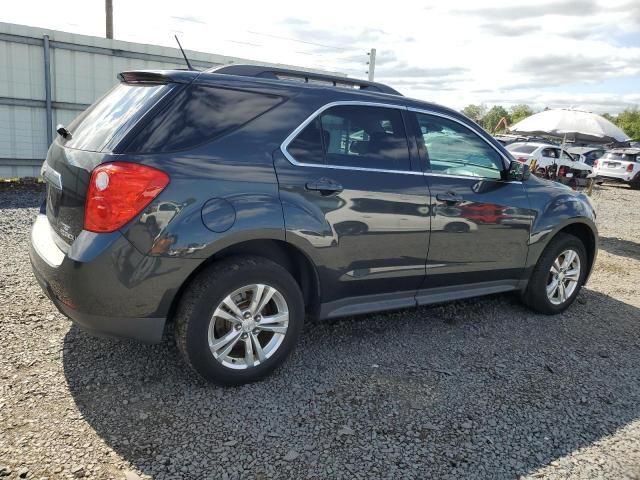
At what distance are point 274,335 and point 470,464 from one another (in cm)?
128

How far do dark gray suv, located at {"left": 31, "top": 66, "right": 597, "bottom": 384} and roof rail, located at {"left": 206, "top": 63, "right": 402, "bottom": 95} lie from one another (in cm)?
2

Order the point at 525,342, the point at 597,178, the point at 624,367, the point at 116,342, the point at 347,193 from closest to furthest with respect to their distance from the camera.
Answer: the point at 347,193, the point at 116,342, the point at 624,367, the point at 525,342, the point at 597,178

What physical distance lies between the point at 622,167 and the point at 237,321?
21898mm

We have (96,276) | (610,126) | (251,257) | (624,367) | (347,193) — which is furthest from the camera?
(610,126)

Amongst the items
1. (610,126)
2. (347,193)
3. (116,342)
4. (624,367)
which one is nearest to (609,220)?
(610,126)

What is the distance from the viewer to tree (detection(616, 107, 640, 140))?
2704 inches

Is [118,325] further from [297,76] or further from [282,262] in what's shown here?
[297,76]

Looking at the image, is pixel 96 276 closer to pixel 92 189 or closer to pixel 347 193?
pixel 92 189

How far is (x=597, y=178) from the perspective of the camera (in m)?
21.7

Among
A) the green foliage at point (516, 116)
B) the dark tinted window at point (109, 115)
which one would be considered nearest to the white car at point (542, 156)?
the dark tinted window at point (109, 115)

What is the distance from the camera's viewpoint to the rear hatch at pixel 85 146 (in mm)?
2762

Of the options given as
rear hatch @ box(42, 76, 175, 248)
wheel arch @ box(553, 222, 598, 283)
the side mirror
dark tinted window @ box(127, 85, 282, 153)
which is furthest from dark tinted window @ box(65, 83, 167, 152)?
wheel arch @ box(553, 222, 598, 283)

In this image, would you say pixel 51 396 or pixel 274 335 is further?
pixel 274 335

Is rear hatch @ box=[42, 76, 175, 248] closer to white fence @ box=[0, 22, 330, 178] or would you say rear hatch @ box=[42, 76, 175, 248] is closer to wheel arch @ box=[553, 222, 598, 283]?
wheel arch @ box=[553, 222, 598, 283]
